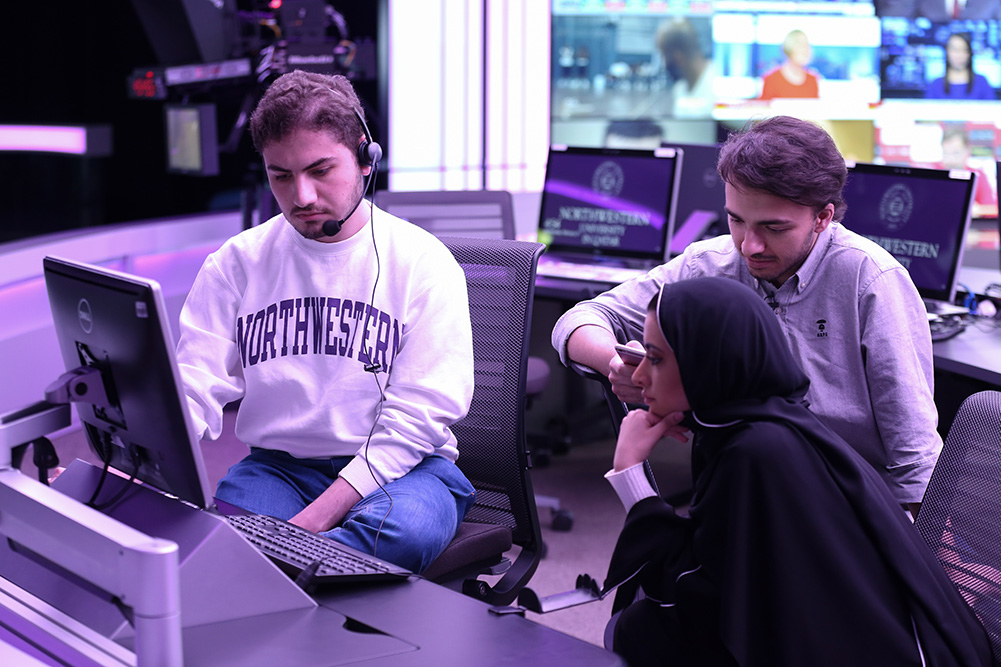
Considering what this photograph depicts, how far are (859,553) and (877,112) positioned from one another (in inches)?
216

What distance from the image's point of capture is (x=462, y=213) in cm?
333

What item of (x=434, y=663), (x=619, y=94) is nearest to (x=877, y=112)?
(x=619, y=94)

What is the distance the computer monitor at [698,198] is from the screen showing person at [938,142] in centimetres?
286

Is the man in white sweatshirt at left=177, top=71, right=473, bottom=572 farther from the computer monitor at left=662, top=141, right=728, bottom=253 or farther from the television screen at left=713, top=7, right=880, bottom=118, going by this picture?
the television screen at left=713, top=7, right=880, bottom=118

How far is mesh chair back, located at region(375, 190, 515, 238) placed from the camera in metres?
3.29

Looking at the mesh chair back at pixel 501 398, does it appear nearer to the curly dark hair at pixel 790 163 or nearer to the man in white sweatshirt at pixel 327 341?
the man in white sweatshirt at pixel 327 341

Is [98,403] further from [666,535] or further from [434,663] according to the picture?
[666,535]

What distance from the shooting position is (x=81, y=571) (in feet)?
3.07

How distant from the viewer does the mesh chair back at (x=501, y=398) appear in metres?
1.85

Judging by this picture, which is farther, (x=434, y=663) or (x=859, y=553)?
(x=859, y=553)

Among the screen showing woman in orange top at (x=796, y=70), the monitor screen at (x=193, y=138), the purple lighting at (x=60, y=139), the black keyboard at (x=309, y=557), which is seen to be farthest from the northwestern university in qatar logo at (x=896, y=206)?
the purple lighting at (x=60, y=139)

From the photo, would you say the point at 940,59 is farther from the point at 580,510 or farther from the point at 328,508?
the point at 328,508

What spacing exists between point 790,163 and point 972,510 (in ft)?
2.08

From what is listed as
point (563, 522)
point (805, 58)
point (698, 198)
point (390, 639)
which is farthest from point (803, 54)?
point (390, 639)
